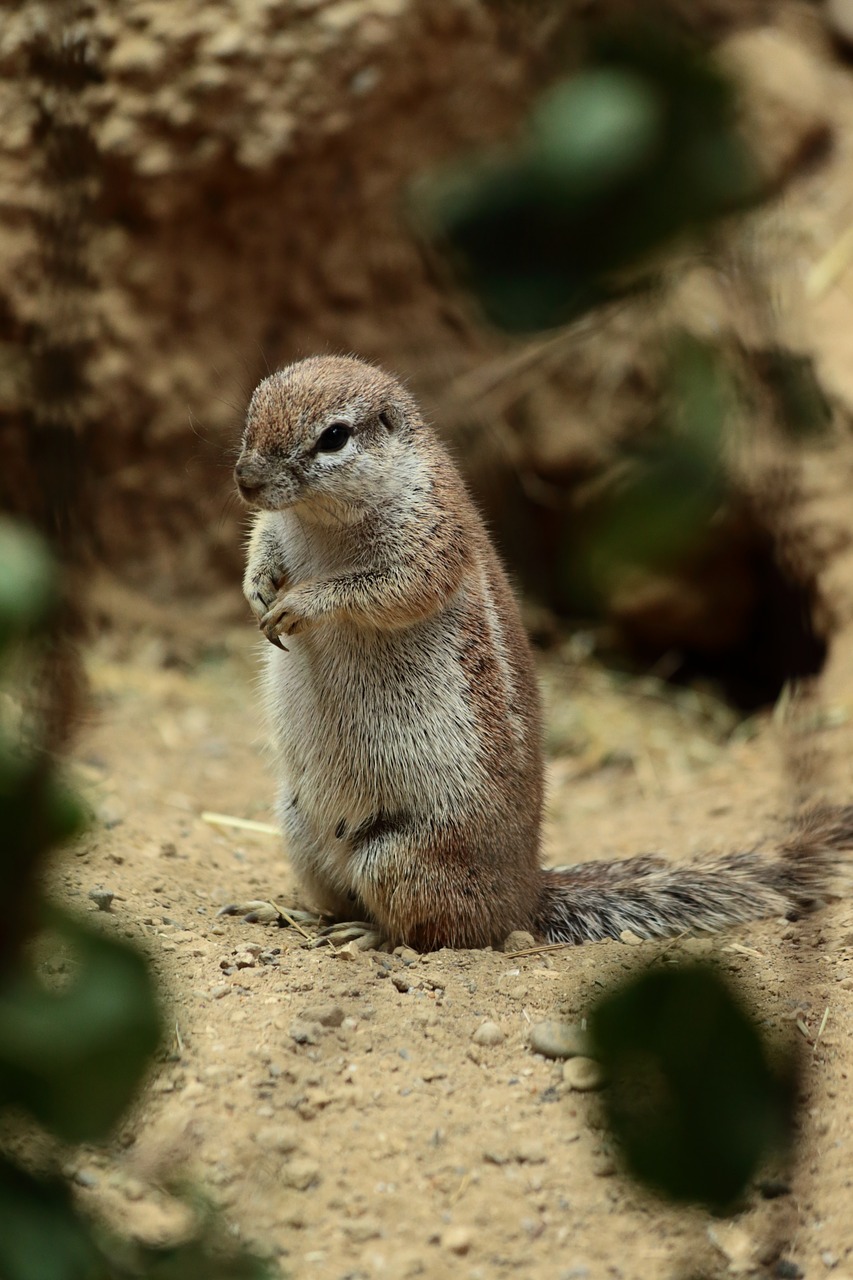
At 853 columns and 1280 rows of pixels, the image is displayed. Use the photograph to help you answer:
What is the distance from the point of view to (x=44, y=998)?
1104mm

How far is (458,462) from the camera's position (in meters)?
4.82

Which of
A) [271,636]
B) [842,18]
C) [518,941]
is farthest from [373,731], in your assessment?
[842,18]

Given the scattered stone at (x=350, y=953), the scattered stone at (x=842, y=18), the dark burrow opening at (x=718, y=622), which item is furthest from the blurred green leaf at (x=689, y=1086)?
the scattered stone at (x=842, y=18)

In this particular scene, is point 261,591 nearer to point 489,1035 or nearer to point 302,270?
point 489,1035

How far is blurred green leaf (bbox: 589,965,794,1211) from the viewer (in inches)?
37.3

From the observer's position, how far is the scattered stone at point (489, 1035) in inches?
127

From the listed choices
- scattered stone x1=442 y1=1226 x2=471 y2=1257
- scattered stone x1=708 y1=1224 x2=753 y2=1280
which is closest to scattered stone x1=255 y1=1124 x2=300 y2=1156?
scattered stone x1=442 y1=1226 x2=471 y2=1257

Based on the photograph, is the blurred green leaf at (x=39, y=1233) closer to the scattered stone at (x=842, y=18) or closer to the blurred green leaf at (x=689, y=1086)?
the blurred green leaf at (x=689, y=1086)

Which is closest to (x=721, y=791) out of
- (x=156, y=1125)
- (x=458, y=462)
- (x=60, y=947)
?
(x=458, y=462)

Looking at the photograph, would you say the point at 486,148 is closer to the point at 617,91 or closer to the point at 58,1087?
the point at 617,91

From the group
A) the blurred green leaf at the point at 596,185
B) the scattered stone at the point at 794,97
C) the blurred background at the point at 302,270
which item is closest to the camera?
the blurred green leaf at the point at 596,185

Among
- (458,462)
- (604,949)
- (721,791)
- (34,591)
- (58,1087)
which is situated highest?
(34,591)

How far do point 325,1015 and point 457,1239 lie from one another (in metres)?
0.79

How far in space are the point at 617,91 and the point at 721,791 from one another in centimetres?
505
